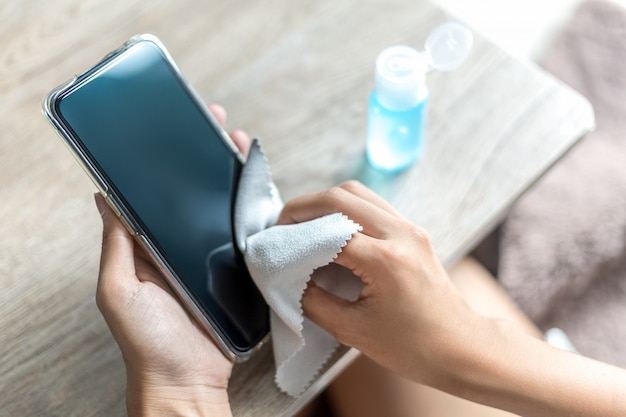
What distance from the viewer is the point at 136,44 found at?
1.63ft

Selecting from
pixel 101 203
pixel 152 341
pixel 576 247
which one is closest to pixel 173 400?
pixel 152 341

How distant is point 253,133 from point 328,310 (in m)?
0.21

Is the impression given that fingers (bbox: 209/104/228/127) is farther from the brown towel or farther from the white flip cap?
the brown towel

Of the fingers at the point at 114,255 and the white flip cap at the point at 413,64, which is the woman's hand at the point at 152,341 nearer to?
the fingers at the point at 114,255

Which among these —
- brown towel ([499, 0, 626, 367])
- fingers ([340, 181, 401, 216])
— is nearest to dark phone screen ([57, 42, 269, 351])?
fingers ([340, 181, 401, 216])

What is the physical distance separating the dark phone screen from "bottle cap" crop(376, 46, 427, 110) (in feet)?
0.50

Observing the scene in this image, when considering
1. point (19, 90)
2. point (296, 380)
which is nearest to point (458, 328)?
point (296, 380)

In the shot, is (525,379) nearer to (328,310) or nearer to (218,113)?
(328,310)

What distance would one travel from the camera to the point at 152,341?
1.53 feet

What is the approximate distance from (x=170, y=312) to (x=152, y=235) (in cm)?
6

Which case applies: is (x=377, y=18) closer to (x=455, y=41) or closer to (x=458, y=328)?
(x=455, y=41)

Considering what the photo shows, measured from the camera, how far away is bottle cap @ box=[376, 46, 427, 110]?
512 millimetres

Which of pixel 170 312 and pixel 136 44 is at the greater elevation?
pixel 136 44

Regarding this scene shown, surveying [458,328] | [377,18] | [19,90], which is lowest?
[458,328]
